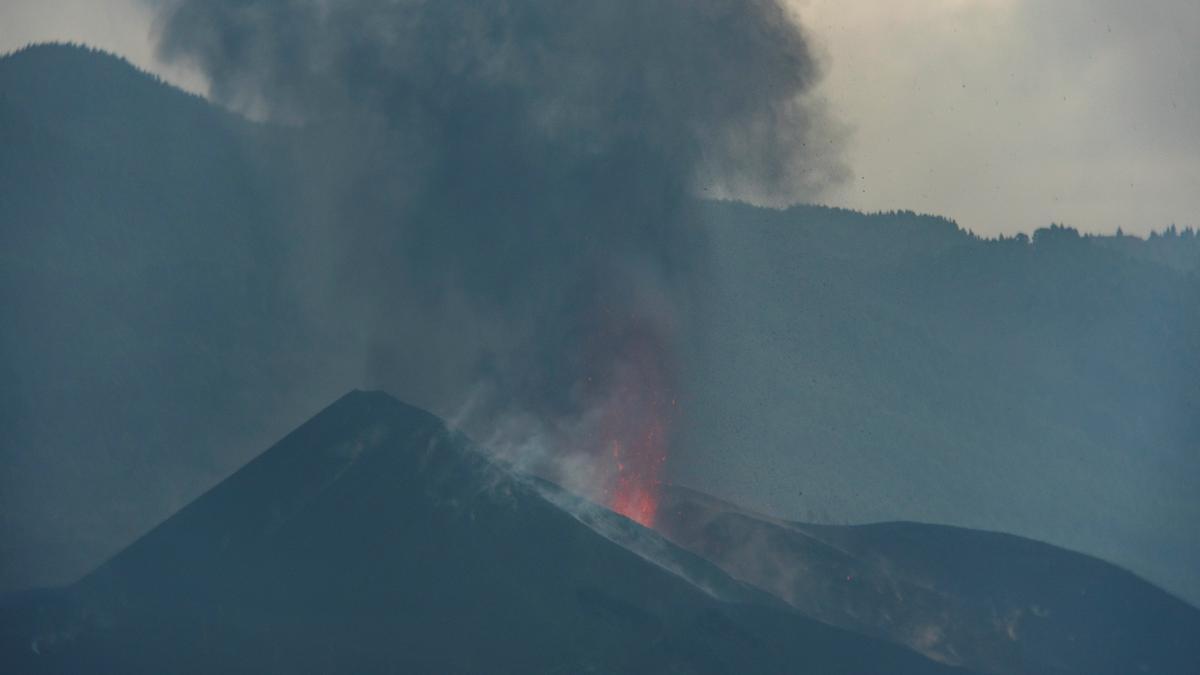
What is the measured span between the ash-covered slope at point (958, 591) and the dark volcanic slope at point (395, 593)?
15.3 ft

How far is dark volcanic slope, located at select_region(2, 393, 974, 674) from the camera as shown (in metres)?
74.2

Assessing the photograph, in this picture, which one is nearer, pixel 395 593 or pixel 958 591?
pixel 395 593

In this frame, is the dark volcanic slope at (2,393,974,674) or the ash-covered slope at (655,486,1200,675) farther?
the ash-covered slope at (655,486,1200,675)

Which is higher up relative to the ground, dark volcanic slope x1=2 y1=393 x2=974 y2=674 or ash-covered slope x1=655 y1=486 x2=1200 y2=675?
ash-covered slope x1=655 y1=486 x2=1200 y2=675

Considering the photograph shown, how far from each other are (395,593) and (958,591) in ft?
131

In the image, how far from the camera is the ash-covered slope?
82.8 metres

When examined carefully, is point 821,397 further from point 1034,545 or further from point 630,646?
point 630,646

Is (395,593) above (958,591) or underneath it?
underneath

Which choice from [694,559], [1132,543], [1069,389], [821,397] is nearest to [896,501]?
[821,397]

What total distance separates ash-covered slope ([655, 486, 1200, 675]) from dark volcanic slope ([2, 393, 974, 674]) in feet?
15.3

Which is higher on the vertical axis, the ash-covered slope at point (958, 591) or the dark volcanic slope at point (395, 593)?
the ash-covered slope at point (958, 591)

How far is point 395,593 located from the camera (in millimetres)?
80500

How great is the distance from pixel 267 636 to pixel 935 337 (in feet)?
303

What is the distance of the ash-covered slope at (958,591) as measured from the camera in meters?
82.8
